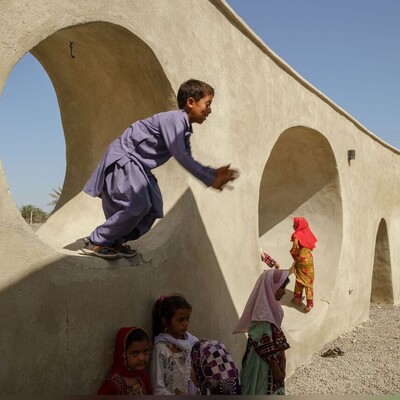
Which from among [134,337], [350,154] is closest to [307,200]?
[350,154]

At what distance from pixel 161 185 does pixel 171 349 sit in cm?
118

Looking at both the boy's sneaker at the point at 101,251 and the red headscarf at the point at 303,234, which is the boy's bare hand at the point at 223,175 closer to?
the boy's sneaker at the point at 101,251

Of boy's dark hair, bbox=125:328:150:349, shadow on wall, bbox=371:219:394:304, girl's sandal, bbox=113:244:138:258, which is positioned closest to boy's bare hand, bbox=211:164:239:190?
girl's sandal, bbox=113:244:138:258

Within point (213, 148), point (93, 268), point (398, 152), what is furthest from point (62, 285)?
point (398, 152)

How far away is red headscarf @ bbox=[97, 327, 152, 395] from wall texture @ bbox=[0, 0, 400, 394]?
0.06m

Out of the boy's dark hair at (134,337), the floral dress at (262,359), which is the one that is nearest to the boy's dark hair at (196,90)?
the boy's dark hair at (134,337)

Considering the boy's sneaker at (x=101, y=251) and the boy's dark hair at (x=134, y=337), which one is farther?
the boy's sneaker at (x=101, y=251)

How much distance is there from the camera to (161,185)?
338cm

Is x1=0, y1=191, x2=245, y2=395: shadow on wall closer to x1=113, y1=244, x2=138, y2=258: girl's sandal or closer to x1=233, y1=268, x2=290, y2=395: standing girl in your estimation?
x1=113, y1=244, x2=138, y2=258: girl's sandal

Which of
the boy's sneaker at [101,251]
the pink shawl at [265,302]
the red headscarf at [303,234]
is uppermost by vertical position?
the red headscarf at [303,234]

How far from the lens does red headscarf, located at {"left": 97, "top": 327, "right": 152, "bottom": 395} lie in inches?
90.9

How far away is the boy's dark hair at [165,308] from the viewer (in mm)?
2680

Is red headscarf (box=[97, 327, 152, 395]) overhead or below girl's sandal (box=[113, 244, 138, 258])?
below

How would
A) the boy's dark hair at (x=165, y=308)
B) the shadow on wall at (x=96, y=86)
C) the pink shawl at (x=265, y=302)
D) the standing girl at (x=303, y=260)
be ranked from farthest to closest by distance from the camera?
the standing girl at (x=303, y=260) → the pink shawl at (x=265, y=302) → the shadow on wall at (x=96, y=86) → the boy's dark hair at (x=165, y=308)
